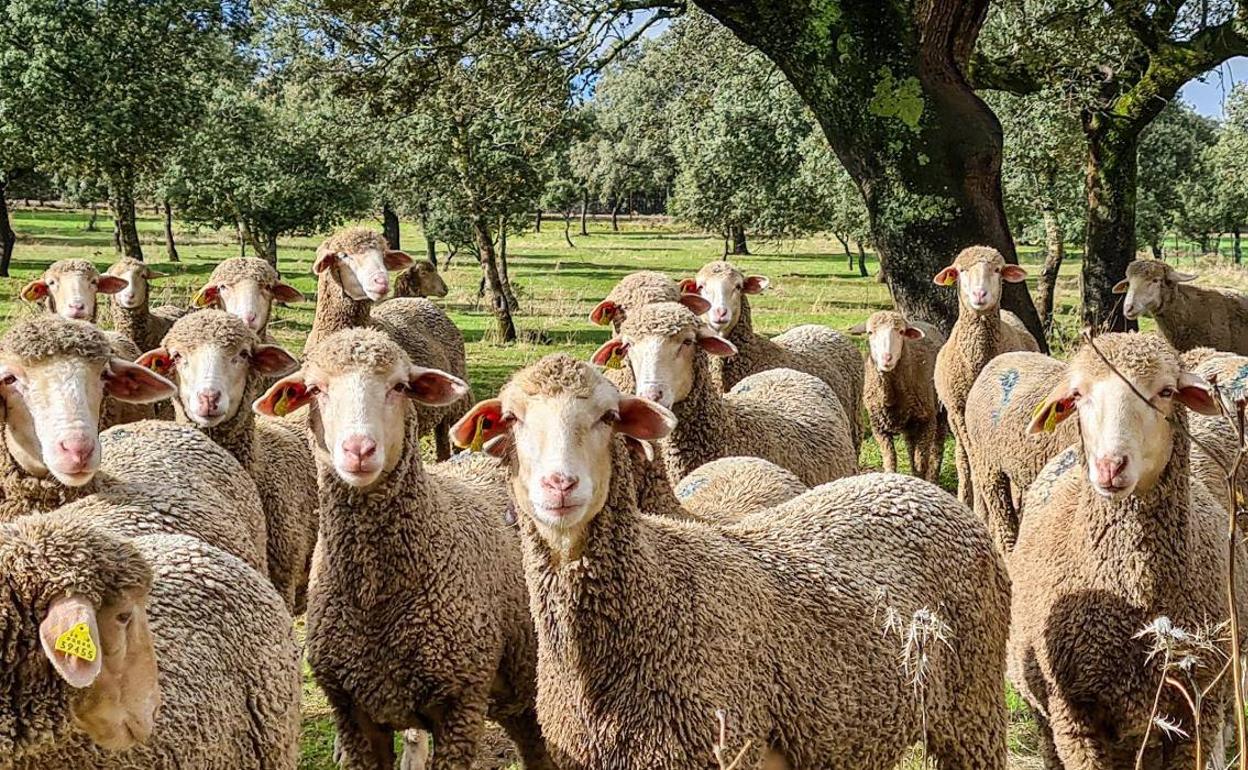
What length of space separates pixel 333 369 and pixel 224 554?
846 millimetres

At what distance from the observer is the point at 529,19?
1287 cm

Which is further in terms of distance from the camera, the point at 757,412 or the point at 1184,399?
the point at 757,412

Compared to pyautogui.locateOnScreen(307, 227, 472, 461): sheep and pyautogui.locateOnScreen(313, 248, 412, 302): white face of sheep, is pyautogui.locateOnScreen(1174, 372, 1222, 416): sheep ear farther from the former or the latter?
pyautogui.locateOnScreen(313, 248, 412, 302): white face of sheep

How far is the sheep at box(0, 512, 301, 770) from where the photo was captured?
267 cm

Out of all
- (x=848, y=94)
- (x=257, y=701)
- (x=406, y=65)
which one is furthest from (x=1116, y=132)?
(x=257, y=701)

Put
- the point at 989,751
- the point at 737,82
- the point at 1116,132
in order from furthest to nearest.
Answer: the point at 737,82, the point at 1116,132, the point at 989,751

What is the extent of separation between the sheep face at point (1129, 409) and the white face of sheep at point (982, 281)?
17.2ft

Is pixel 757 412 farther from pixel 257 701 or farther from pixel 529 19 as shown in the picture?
pixel 529 19

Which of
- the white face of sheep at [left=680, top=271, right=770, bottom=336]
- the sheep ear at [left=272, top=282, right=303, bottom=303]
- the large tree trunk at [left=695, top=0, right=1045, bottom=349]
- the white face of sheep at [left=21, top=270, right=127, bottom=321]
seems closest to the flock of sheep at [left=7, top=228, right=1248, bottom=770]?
the sheep ear at [left=272, top=282, right=303, bottom=303]

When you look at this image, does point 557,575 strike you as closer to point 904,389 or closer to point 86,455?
point 86,455

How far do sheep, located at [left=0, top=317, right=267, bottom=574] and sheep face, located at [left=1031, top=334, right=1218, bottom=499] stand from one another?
3379 mm

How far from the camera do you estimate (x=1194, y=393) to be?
433cm

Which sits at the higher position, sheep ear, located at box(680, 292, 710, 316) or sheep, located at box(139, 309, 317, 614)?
sheep ear, located at box(680, 292, 710, 316)

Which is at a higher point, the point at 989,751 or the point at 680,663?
the point at 680,663
